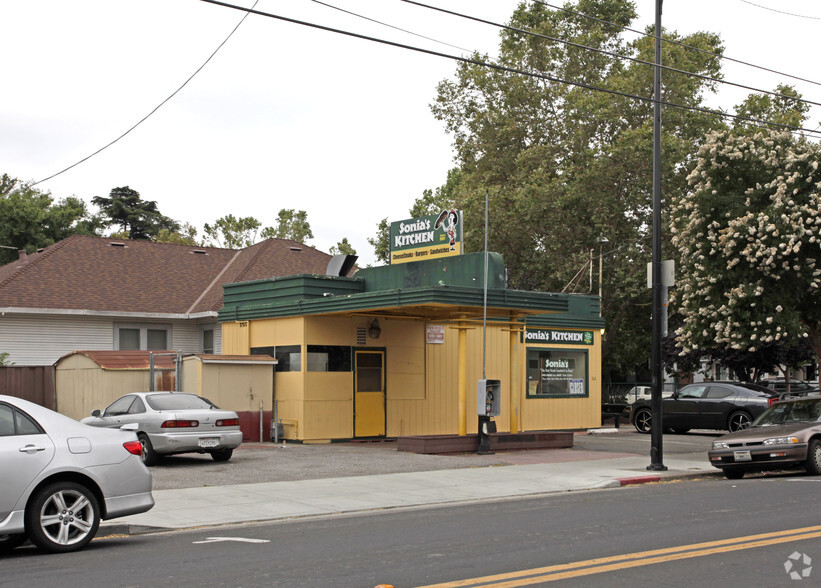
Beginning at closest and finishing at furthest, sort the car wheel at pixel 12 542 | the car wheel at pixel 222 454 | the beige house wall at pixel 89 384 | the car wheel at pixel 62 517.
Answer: the car wheel at pixel 62 517, the car wheel at pixel 12 542, the car wheel at pixel 222 454, the beige house wall at pixel 89 384

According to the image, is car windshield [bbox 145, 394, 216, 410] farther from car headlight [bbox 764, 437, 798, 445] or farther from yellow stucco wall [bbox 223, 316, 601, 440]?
car headlight [bbox 764, 437, 798, 445]

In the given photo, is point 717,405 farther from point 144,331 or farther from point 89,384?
point 144,331

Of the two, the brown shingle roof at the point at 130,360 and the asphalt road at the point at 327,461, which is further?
the brown shingle roof at the point at 130,360

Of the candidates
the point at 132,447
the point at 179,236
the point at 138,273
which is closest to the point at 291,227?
the point at 179,236

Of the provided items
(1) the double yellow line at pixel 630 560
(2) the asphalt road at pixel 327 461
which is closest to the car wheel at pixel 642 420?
(2) the asphalt road at pixel 327 461

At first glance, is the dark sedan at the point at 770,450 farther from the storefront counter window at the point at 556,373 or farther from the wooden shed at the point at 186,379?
the storefront counter window at the point at 556,373

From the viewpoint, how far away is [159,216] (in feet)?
Answer: 215

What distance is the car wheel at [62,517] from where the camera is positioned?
897cm

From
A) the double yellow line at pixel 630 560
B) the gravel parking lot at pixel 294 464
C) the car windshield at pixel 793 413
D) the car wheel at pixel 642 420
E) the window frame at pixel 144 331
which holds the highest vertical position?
the window frame at pixel 144 331

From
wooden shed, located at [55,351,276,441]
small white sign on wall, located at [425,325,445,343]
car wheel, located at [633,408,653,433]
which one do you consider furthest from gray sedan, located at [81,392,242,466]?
car wheel, located at [633,408,653,433]

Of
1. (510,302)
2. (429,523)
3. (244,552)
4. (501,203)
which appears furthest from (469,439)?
(501,203)

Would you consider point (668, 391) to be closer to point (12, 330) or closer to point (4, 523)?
point (12, 330)

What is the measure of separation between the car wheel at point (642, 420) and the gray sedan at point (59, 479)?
71.5 feet

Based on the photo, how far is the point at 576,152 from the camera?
39.8 meters
